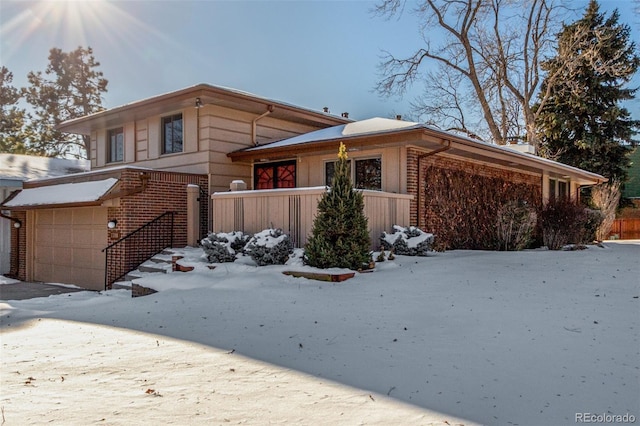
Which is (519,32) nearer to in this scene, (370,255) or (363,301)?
(370,255)

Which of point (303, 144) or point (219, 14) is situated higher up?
point (219, 14)

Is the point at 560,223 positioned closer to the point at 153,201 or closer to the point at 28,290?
the point at 153,201

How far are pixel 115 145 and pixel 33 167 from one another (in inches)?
166

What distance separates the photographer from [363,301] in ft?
20.9

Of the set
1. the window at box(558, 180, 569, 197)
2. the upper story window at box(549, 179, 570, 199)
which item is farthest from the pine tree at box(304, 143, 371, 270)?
the window at box(558, 180, 569, 197)

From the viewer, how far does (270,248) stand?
28.6ft

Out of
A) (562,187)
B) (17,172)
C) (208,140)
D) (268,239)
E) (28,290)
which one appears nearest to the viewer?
(268,239)

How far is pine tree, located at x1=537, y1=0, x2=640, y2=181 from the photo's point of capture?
77.8ft

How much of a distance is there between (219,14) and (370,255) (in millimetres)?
9711

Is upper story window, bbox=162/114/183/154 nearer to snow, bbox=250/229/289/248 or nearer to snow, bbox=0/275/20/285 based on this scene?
snow, bbox=0/275/20/285

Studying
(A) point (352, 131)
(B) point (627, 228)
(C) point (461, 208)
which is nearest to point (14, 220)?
(A) point (352, 131)

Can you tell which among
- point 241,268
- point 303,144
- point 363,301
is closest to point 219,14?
point 303,144

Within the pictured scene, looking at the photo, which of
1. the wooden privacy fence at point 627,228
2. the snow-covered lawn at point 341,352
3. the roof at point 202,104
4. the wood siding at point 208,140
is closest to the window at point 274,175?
the wood siding at point 208,140

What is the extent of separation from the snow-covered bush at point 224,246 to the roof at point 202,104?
13.6 feet
